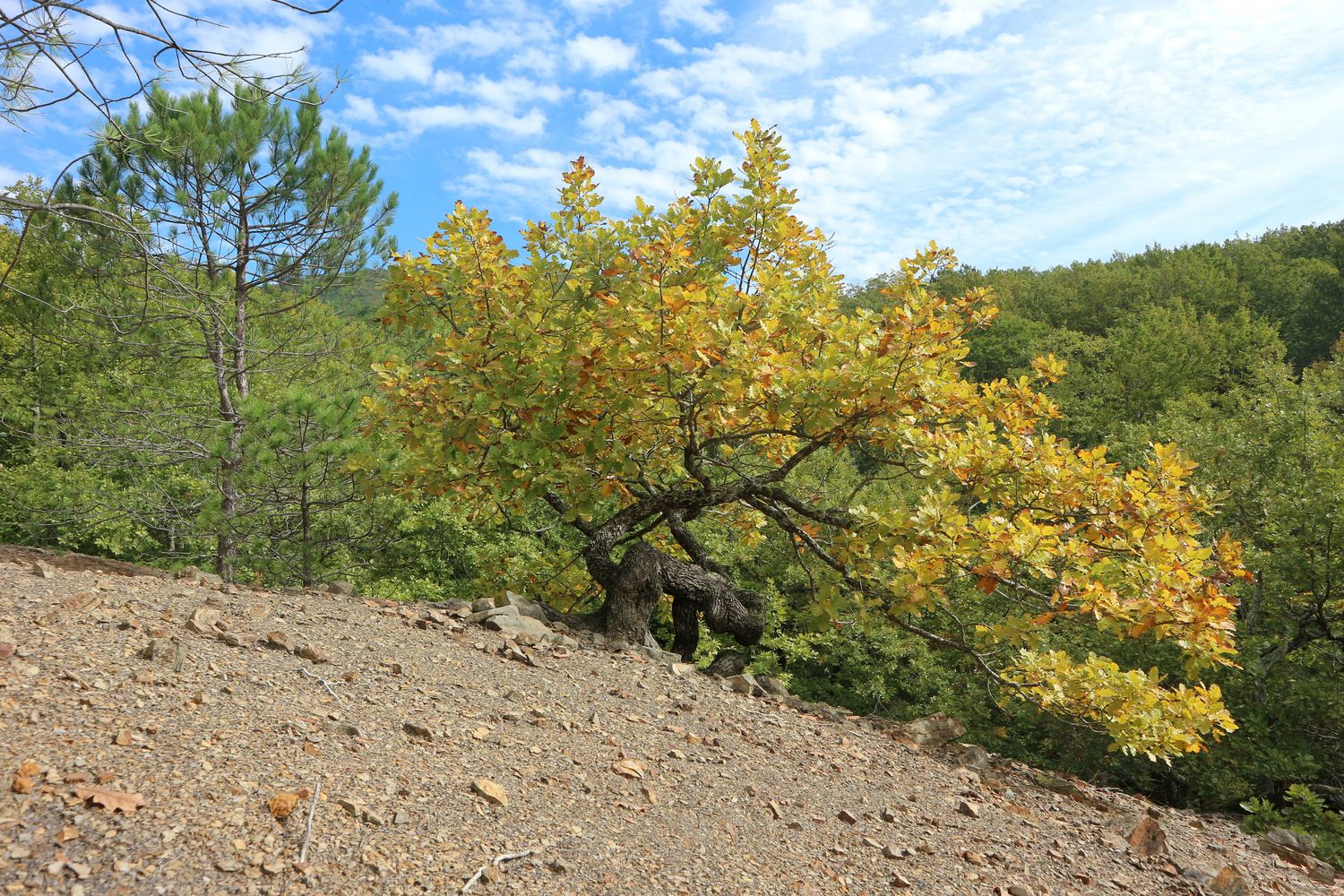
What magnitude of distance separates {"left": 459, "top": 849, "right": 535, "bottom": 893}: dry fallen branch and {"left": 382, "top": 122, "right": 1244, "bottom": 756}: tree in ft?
8.00

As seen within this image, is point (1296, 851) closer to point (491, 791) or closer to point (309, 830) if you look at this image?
point (491, 791)

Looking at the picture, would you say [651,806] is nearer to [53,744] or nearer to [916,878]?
[916,878]

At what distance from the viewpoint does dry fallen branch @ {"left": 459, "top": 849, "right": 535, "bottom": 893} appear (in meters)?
2.54

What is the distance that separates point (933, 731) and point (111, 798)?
4904mm

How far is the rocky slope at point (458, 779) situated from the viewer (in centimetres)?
253

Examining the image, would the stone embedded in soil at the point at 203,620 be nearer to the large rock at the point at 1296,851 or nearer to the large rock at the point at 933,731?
the large rock at the point at 933,731

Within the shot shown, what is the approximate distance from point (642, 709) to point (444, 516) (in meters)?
8.36

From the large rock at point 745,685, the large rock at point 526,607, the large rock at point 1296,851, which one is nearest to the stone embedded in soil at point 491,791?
the large rock at point 745,685

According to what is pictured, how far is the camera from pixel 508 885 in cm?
262

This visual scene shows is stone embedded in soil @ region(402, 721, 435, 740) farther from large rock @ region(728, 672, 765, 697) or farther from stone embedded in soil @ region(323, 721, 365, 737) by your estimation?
large rock @ region(728, 672, 765, 697)

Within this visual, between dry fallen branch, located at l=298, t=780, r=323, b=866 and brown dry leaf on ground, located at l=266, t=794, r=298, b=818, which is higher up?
brown dry leaf on ground, located at l=266, t=794, r=298, b=818

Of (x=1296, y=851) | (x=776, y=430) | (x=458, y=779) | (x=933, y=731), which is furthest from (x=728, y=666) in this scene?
(x=1296, y=851)

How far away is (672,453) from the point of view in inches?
245

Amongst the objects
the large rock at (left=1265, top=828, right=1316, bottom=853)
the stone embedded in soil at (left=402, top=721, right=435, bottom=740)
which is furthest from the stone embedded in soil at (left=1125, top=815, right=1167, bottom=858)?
the stone embedded in soil at (left=402, top=721, right=435, bottom=740)
